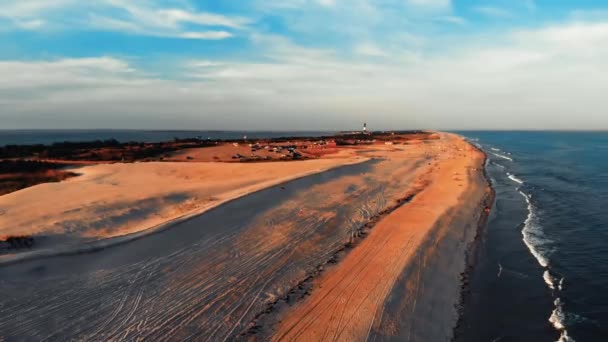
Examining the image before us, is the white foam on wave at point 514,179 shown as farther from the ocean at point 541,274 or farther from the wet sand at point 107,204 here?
the wet sand at point 107,204

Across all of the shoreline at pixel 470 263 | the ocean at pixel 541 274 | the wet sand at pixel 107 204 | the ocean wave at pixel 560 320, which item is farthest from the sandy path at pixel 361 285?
the wet sand at pixel 107 204

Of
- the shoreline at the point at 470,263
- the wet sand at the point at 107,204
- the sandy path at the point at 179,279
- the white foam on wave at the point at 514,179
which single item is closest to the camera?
the sandy path at the point at 179,279

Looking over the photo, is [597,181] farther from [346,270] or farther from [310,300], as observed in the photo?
[310,300]

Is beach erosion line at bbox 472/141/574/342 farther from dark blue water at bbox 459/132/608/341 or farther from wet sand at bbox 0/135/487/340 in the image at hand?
wet sand at bbox 0/135/487/340

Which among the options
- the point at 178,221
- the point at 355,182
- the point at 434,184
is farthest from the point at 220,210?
the point at 434,184

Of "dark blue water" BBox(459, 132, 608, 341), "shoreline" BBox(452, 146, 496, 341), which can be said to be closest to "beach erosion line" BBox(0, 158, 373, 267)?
"shoreline" BBox(452, 146, 496, 341)

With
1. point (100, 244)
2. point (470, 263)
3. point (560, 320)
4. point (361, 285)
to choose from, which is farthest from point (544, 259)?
point (100, 244)
